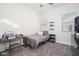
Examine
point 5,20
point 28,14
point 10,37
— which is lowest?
point 10,37

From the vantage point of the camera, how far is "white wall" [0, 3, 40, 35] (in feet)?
6.78

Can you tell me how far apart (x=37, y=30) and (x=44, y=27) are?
32 centimetres

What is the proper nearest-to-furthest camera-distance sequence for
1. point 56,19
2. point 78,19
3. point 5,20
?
point 5,20
point 78,19
point 56,19

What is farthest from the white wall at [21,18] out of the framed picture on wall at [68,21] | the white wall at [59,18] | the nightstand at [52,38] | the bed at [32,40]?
the framed picture on wall at [68,21]

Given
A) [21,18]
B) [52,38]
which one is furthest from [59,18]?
[21,18]

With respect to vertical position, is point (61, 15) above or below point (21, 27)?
above

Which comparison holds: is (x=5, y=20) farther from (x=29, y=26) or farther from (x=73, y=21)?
(x=73, y=21)

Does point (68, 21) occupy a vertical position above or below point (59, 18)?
below

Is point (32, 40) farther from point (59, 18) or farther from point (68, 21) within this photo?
point (68, 21)

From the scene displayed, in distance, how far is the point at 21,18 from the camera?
242 centimetres

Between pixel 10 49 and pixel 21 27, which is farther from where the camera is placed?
pixel 21 27

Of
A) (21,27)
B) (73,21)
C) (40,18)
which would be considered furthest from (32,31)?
(73,21)

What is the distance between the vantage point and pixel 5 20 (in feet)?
6.86

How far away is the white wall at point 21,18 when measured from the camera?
207 centimetres
